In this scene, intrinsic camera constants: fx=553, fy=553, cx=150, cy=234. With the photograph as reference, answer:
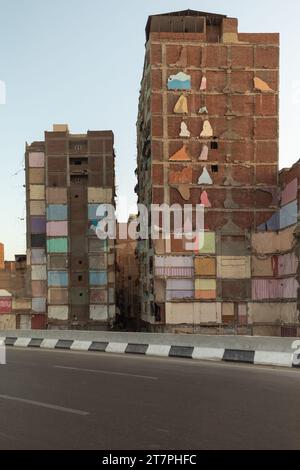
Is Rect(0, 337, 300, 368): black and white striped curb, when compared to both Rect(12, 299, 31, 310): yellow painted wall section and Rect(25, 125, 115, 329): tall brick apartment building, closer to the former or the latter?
Rect(25, 125, 115, 329): tall brick apartment building

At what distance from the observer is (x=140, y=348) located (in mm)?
19141

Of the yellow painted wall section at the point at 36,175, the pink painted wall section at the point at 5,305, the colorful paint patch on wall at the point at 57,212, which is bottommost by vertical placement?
the pink painted wall section at the point at 5,305

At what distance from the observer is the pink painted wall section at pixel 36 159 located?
5450cm

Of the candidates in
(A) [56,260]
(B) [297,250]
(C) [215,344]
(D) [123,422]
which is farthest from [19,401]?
(A) [56,260]

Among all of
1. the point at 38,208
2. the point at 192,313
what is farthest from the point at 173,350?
the point at 38,208

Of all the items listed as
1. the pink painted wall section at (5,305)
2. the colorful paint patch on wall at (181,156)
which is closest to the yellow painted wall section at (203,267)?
the colorful paint patch on wall at (181,156)

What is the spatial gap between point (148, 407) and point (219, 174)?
112 ft

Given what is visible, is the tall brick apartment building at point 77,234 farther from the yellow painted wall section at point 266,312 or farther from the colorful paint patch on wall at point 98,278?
the yellow painted wall section at point 266,312

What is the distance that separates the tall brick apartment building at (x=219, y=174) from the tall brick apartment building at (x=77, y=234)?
1081cm

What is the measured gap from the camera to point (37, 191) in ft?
179

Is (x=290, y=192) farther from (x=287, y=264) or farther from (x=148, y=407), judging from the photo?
(x=148, y=407)

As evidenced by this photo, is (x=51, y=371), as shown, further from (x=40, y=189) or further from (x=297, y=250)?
(x=40, y=189)
